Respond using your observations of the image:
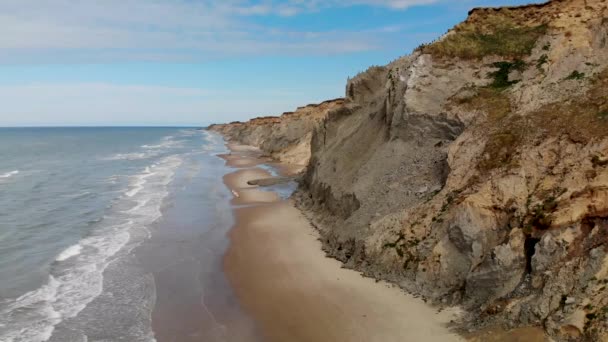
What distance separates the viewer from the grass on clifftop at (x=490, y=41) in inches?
851

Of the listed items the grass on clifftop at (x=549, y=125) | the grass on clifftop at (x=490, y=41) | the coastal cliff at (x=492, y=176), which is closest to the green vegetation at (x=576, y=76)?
the coastal cliff at (x=492, y=176)

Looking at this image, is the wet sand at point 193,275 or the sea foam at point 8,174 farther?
the sea foam at point 8,174

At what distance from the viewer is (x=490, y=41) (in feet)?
74.0

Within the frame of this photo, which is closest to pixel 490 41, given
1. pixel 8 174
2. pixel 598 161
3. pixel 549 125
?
pixel 549 125

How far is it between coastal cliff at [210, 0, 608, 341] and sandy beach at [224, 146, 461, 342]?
2.76 ft

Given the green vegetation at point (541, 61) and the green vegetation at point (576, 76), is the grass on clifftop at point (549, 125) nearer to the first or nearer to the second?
the green vegetation at point (576, 76)

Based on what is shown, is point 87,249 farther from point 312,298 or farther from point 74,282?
point 312,298

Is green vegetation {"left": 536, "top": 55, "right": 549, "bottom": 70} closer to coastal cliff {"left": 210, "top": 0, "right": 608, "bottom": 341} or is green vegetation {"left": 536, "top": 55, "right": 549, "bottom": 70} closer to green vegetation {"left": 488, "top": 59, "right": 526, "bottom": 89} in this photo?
coastal cliff {"left": 210, "top": 0, "right": 608, "bottom": 341}

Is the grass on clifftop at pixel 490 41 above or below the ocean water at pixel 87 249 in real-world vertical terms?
above

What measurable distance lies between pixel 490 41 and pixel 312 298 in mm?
15469

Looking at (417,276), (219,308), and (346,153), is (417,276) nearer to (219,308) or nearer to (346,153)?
(219,308)

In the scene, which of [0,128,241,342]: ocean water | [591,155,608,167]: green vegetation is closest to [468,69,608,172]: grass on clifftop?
[591,155,608,167]: green vegetation

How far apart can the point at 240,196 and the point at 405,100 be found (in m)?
15.9

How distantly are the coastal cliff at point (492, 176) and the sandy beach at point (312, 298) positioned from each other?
2.76ft
